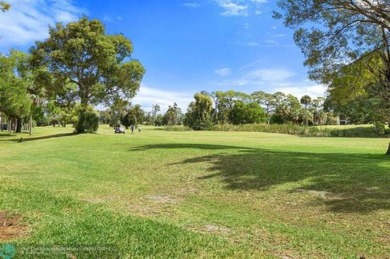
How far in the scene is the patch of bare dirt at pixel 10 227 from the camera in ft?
20.1

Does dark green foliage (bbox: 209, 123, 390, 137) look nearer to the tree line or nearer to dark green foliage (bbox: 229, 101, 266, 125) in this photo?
dark green foliage (bbox: 229, 101, 266, 125)

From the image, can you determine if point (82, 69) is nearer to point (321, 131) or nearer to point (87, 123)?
point (87, 123)

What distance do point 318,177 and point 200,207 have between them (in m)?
5.70

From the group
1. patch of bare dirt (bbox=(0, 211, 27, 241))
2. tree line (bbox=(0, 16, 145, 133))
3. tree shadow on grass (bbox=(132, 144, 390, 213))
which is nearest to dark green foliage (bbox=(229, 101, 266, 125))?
tree line (bbox=(0, 16, 145, 133))

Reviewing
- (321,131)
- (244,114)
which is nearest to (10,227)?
(321,131)

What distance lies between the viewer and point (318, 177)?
14109 mm

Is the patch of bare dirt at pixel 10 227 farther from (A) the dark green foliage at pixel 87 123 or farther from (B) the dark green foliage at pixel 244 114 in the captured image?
(B) the dark green foliage at pixel 244 114

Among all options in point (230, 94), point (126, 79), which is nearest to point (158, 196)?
point (126, 79)

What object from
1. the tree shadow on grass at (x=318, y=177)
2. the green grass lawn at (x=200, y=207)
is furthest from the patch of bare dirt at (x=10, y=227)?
the tree shadow on grass at (x=318, y=177)

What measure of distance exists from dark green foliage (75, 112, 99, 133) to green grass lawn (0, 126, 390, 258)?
892 inches

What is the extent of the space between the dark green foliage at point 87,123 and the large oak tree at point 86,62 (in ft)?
2.62

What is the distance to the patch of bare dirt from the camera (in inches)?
242

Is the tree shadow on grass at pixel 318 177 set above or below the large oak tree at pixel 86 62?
below

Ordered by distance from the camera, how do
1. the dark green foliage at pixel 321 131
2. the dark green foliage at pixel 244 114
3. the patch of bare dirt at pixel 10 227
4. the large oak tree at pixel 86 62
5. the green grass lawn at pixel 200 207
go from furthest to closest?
the dark green foliage at pixel 244 114, the dark green foliage at pixel 321 131, the large oak tree at pixel 86 62, the green grass lawn at pixel 200 207, the patch of bare dirt at pixel 10 227
